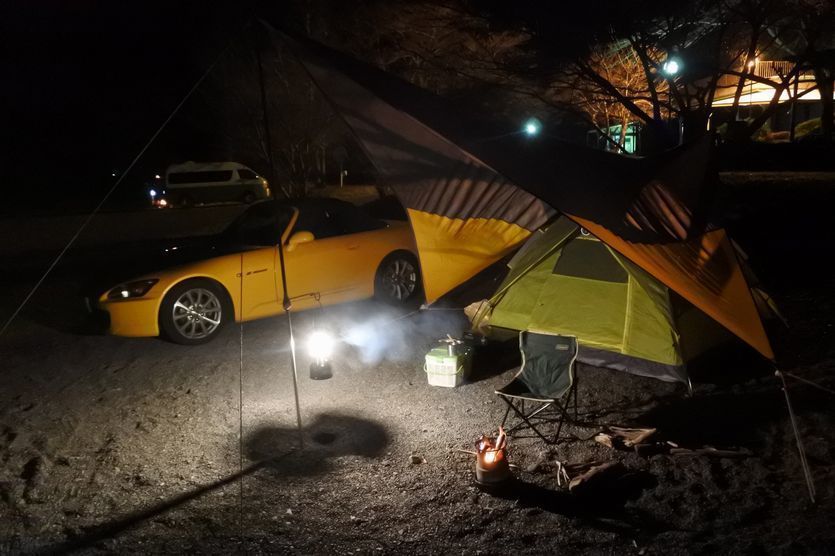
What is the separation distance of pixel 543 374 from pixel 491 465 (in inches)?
53.7

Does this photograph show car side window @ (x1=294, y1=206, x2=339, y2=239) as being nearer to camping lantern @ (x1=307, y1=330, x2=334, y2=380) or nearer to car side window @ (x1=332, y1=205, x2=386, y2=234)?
car side window @ (x1=332, y1=205, x2=386, y2=234)

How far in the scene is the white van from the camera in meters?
28.3

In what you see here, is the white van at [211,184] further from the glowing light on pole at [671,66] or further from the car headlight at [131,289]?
the car headlight at [131,289]

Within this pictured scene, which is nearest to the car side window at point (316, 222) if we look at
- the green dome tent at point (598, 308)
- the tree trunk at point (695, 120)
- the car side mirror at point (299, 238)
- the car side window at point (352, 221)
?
the car side window at point (352, 221)

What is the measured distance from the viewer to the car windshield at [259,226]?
845 centimetres

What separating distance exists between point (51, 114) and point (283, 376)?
1643 inches

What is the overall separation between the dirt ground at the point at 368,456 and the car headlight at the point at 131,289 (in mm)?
705

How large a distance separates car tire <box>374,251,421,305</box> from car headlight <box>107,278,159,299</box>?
120 inches

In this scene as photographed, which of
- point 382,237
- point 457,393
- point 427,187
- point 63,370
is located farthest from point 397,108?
point 63,370

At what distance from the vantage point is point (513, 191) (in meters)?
6.68

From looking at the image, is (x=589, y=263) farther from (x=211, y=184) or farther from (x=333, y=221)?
(x=211, y=184)

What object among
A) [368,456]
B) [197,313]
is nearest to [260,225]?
[197,313]

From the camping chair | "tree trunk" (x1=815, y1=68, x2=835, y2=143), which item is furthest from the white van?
the camping chair

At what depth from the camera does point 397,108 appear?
522 centimetres
